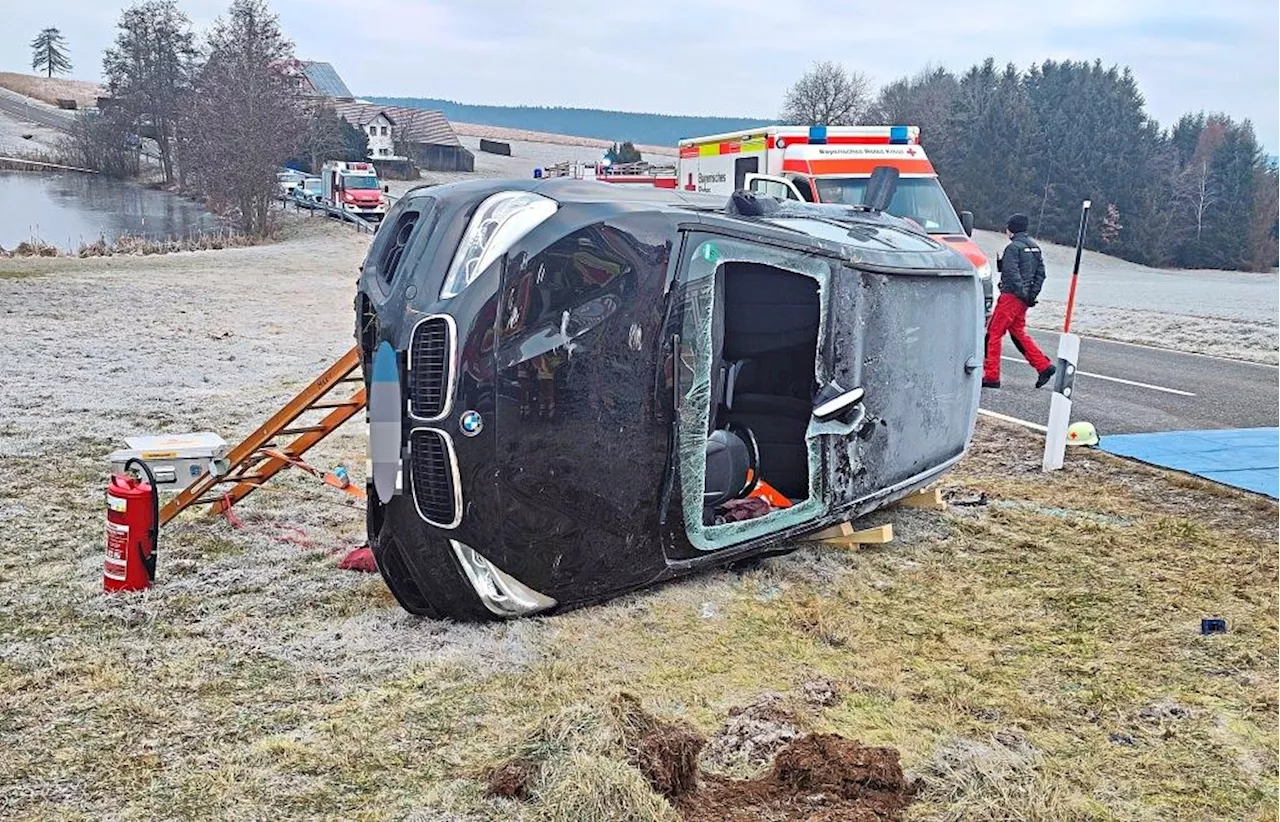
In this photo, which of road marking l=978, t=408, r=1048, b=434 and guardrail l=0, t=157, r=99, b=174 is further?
guardrail l=0, t=157, r=99, b=174

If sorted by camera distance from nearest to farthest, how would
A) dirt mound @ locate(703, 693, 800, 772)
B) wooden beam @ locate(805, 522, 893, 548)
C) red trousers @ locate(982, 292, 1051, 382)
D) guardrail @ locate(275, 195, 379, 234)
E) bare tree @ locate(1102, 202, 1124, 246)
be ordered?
dirt mound @ locate(703, 693, 800, 772), wooden beam @ locate(805, 522, 893, 548), red trousers @ locate(982, 292, 1051, 382), guardrail @ locate(275, 195, 379, 234), bare tree @ locate(1102, 202, 1124, 246)

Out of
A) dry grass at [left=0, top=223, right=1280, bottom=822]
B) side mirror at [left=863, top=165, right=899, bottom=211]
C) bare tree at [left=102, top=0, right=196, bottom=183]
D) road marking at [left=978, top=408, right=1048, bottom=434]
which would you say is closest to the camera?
dry grass at [left=0, top=223, right=1280, bottom=822]

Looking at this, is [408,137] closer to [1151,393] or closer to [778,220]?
[1151,393]

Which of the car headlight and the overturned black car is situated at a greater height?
the car headlight

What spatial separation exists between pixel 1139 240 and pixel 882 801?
7612cm

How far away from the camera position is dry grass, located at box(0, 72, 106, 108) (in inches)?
3921

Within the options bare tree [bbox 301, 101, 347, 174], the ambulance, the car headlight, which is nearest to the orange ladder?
the car headlight

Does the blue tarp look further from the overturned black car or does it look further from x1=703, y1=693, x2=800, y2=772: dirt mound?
x1=703, y1=693, x2=800, y2=772: dirt mound

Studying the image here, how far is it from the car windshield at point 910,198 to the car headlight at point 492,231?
10766 mm

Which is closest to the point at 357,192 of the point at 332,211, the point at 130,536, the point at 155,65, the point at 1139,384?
the point at 332,211

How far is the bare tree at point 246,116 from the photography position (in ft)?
122

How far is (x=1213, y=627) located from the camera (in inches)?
180

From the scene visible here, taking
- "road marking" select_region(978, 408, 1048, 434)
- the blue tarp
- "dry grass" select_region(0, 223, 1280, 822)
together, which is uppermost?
the blue tarp

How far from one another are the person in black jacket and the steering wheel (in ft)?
17.7
